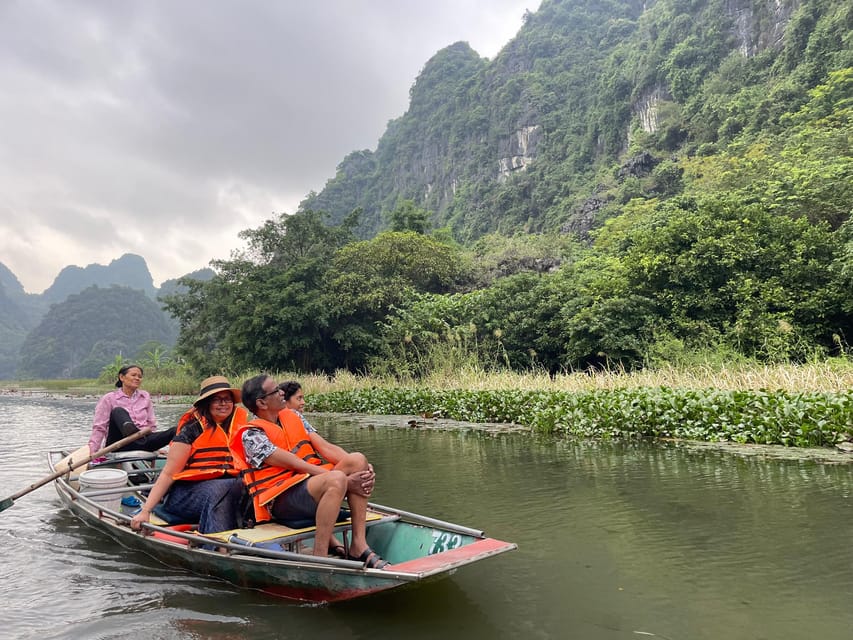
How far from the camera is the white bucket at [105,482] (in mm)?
5512

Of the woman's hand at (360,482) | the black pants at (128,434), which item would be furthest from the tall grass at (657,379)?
the black pants at (128,434)

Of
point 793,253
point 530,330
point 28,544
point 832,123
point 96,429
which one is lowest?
point 28,544

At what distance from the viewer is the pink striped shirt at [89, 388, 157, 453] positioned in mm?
6289

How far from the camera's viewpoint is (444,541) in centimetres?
354

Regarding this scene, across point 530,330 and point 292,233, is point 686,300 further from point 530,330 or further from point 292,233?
point 292,233

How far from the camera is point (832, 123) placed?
26844mm

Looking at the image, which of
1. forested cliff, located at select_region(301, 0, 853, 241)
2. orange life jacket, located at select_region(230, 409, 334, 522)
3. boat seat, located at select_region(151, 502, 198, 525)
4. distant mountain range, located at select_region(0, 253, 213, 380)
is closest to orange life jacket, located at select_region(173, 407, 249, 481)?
boat seat, located at select_region(151, 502, 198, 525)

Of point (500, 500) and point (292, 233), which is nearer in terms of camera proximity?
point (500, 500)

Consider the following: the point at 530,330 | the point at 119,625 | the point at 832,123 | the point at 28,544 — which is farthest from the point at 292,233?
the point at 832,123

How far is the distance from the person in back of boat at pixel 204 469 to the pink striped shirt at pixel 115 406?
86.1 inches

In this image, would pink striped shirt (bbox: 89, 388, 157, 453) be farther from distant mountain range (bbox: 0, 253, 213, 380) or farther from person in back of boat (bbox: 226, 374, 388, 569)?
distant mountain range (bbox: 0, 253, 213, 380)

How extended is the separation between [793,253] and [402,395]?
10554mm

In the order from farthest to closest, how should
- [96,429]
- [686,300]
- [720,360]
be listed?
[686,300]
[720,360]
[96,429]

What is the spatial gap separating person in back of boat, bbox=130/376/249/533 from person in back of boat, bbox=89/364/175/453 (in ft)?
6.74
